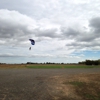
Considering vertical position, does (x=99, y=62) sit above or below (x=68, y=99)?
above

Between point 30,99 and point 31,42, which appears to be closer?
point 30,99

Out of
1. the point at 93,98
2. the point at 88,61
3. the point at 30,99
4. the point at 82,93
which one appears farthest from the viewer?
the point at 88,61

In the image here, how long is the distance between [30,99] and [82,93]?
4.74 m

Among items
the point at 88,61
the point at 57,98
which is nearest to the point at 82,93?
the point at 57,98

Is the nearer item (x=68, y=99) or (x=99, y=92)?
(x=68, y=99)

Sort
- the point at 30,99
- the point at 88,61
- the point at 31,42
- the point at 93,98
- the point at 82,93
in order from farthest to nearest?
the point at 88,61 → the point at 31,42 → the point at 82,93 → the point at 93,98 → the point at 30,99

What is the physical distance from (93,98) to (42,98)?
12.2 ft

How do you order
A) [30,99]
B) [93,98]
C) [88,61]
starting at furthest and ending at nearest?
[88,61] < [93,98] < [30,99]

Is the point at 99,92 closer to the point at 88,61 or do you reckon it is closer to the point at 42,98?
the point at 42,98

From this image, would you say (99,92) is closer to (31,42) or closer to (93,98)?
(93,98)

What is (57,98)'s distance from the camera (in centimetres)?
1316

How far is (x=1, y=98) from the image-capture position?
1263cm

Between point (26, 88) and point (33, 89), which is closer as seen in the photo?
point (33, 89)

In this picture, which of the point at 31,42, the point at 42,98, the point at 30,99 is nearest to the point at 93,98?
the point at 42,98
